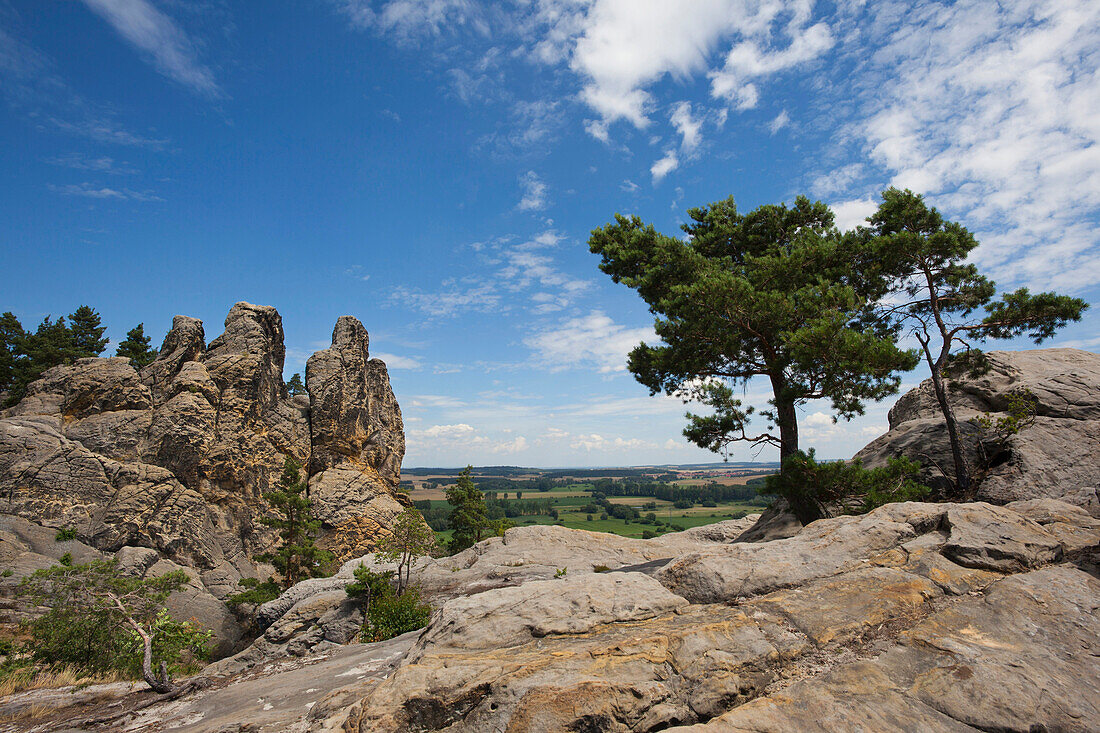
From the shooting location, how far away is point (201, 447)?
137ft

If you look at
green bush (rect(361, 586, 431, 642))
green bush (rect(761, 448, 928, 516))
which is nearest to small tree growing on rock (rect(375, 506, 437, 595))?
green bush (rect(361, 586, 431, 642))

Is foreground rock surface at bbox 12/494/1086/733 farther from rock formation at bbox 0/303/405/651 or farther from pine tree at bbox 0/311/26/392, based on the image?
pine tree at bbox 0/311/26/392

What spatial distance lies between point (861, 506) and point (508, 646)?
12.5 m

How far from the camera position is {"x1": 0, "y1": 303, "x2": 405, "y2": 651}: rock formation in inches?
1436

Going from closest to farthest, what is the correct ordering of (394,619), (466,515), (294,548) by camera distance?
(394,619)
(294,548)
(466,515)

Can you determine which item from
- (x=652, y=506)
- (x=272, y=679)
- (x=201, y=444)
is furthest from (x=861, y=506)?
(x=652, y=506)

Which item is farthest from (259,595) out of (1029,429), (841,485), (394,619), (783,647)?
(1029,429)

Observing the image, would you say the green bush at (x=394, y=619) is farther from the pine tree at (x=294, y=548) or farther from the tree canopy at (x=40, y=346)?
the tree canopy at (x=40, y=346)

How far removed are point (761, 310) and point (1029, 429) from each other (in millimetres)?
11622

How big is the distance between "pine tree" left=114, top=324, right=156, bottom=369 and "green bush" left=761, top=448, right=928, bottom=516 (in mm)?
75400

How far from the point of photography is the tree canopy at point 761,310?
41.9 feet

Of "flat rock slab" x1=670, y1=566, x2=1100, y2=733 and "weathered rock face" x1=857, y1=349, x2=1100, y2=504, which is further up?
"weathered rock face" x1=857, y1=349, x2=1100, y2=504

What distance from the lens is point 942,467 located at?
16531mm

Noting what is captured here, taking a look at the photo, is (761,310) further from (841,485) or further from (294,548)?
(294,548)
